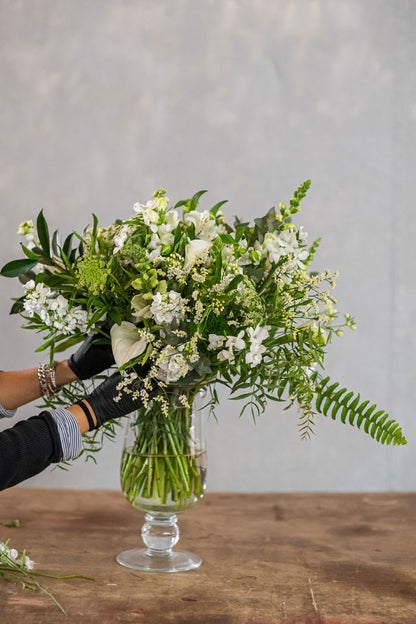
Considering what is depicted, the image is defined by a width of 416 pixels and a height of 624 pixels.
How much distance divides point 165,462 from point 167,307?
35cm

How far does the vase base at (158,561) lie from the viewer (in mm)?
1224

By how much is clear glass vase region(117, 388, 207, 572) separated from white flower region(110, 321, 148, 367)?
14 centimetres

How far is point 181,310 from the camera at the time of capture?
108 cm

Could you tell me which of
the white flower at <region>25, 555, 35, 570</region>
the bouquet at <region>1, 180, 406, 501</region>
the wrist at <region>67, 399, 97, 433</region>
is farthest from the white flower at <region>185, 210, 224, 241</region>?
the white flower at <region>25, 555, 35, 570</region>

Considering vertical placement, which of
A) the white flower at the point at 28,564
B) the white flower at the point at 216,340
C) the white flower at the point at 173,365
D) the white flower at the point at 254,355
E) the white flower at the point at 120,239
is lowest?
the white flower at the point at 28,564

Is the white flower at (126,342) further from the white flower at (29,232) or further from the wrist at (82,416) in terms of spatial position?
the white flower at (29,232)

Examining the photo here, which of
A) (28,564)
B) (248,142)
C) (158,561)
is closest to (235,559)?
(158,561)

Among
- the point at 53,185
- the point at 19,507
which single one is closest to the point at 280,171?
the point at 53,185

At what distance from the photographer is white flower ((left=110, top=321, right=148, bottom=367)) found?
1.08m

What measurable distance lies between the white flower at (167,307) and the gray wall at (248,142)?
1.26 meters

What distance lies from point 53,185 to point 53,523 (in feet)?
4.09

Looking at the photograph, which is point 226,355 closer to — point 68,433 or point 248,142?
point 68,433

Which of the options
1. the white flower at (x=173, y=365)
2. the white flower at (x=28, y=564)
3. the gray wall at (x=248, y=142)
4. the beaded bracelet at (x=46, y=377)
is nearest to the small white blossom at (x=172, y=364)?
the white flower at (x=173, y=365)

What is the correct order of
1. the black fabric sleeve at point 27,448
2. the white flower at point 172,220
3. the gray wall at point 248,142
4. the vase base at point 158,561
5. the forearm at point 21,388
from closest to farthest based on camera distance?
the black fabric sleeve at point 27,448
the white flower at point 172,220
the vase base at point 158,561
the forearm at point 21,388
the gray wall at point 248,142
